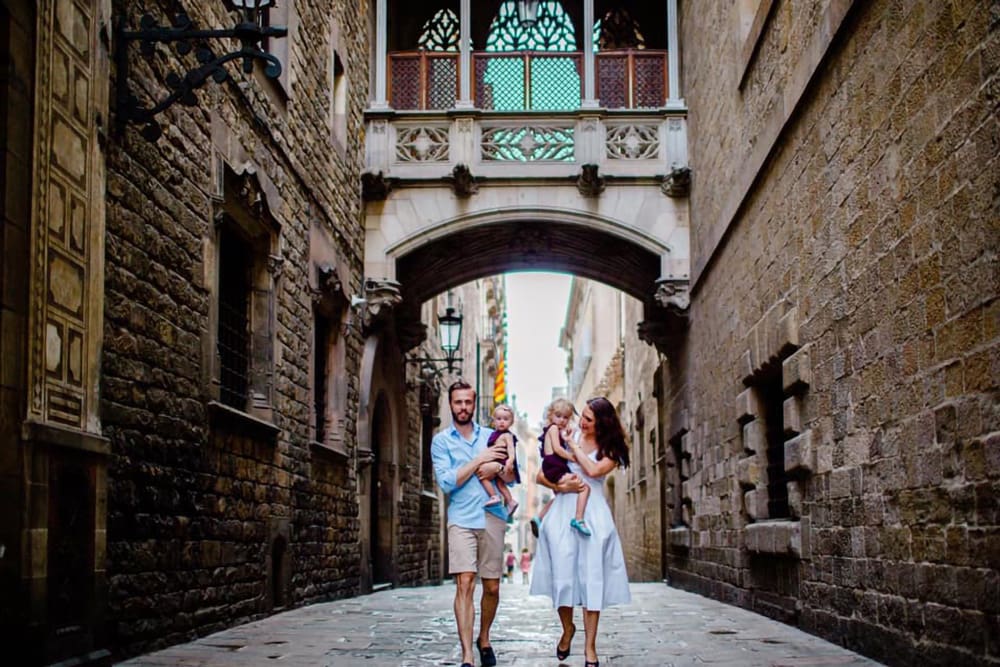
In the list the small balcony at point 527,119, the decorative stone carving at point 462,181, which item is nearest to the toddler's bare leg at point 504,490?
the decorative stone carving at point 462,181

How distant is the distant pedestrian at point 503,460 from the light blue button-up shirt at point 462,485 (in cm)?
4

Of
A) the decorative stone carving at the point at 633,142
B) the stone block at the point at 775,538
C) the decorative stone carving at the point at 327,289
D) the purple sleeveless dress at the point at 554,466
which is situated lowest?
the stone block at the point at 775,538

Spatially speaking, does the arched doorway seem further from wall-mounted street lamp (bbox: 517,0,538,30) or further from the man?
the man

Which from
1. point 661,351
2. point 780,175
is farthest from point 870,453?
point 661,351

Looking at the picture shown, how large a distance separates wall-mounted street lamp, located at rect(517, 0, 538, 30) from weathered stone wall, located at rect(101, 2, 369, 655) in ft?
15.5

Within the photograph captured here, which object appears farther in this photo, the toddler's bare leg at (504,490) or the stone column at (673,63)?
the stone column at (673,63)

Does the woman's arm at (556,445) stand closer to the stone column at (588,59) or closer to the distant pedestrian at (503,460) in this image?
the distant pedestrian at (503,460)

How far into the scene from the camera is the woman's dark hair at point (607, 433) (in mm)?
6836

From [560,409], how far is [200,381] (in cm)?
269

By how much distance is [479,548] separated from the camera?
6.69m

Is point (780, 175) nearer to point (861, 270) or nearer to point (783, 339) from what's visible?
point (783, 339)

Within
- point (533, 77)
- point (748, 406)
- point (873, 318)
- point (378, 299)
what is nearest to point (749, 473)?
point (748, 406)

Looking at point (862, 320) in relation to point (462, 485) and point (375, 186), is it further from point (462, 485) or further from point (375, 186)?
point (375, 186)

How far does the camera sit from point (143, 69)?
285 inches
